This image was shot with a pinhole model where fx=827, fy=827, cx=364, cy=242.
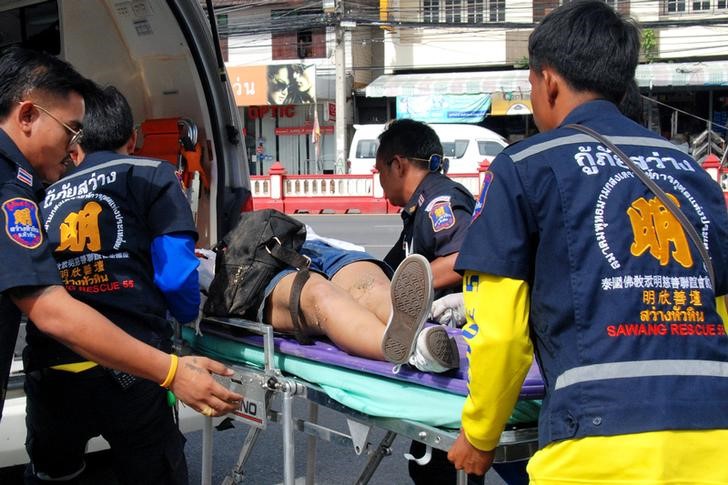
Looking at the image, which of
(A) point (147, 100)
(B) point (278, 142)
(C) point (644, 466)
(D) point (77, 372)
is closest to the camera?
(C) point (644, 466)

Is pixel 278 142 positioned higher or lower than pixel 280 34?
lower

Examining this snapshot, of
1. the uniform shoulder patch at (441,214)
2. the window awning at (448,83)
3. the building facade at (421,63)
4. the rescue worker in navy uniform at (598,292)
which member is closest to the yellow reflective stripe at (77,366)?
the rescue worker in navy uniform at (598,292)

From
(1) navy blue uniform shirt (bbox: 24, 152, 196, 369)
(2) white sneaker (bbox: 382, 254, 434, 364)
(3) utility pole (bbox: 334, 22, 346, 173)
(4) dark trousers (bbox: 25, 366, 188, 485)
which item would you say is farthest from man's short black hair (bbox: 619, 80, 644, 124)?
(3) utility pole (bbox: 334, 22, 346, 173)

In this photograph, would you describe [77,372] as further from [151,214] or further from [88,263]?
[151,214]

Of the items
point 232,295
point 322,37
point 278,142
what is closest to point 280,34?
point 322,37

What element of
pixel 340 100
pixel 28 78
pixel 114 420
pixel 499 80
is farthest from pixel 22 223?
pixel 499 80

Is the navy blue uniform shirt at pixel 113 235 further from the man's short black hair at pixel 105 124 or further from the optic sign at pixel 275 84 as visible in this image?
the optic sign at pixel 275 84

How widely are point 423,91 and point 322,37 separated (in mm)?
3609

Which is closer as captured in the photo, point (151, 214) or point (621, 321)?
point (621, 321)

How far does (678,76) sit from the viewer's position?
850 inches

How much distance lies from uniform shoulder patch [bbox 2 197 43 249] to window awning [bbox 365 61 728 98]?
67.1 feet

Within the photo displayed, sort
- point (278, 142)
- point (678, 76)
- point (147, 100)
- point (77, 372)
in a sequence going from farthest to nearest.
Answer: point (278, 142)
point (678, 76)
point (147, 100)
point (77, 372)

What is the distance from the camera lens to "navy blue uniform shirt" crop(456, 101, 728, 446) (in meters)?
1.54

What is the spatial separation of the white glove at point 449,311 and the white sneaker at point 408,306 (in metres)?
0.54
